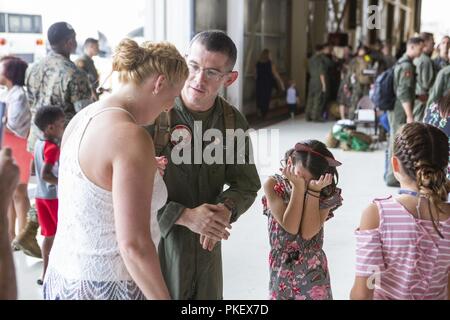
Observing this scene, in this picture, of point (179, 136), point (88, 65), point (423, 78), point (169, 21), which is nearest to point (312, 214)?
point (179, 136)

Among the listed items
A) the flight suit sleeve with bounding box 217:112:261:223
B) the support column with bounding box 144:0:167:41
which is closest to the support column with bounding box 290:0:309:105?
the support column with bounding box 144:0:167:41

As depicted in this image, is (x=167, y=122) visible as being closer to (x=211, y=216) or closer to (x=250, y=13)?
(x=211, y=216)

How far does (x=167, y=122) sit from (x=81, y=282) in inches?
28.6

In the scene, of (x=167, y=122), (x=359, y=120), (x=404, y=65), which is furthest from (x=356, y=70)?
(x=167, y=122)

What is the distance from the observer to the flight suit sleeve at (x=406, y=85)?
6.66 m

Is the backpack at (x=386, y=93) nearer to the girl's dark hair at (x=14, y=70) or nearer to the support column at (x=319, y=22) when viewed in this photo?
the girl's dark hair at (x=14, y=70)

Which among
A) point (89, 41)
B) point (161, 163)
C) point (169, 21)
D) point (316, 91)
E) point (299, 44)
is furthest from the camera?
point (299, 44)

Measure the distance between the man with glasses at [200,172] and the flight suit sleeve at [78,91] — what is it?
2276 mm

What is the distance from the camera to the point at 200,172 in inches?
88.7

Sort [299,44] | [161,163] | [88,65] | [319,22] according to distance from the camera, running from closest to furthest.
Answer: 1. [161,163]
2. [88,65]
3. [299,44]
4. [319,22]

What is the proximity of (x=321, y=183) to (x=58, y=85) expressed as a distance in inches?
103

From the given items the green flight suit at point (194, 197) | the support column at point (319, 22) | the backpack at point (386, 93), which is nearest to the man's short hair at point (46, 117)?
the green flight suit at point (194, 197)

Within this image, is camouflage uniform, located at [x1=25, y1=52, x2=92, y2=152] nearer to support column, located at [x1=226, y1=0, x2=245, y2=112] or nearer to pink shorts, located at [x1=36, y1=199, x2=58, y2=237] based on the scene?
pink shorts, located at [x1=36, y1=199, x2=58, y2=237]

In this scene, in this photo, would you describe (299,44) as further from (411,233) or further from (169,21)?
(411,233)
